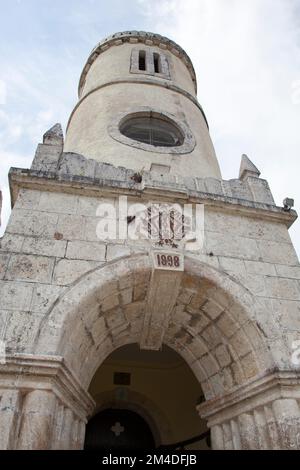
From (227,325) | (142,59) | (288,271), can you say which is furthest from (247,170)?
(142,59)

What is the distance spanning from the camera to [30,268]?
128 inches

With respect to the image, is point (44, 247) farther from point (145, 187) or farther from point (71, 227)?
point (145, 187)

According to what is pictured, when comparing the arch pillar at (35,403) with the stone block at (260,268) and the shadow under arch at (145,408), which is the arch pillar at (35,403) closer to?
the stone block at (260,268)

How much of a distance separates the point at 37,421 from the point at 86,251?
5.19 feet

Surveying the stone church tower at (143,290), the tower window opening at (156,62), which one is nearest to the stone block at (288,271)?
the stone church tower at (143,290)

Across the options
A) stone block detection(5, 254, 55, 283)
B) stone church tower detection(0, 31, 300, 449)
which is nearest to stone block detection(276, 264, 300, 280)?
stone church tower detection(0, 31, 300, 449)

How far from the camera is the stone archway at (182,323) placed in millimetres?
3154

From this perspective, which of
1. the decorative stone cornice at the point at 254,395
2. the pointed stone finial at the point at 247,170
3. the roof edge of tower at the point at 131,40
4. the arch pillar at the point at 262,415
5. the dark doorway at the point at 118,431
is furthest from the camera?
the roof edge of tower at the point at 131,40

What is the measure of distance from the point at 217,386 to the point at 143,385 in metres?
3.36

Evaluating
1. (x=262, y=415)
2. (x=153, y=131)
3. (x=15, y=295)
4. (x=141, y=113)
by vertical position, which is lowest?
(x=262, y=415)

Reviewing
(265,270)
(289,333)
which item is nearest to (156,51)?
(265,270)

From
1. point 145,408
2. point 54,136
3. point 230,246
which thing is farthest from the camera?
point 145,408

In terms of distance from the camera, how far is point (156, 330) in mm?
4238

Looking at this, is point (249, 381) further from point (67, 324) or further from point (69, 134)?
point (69, 134)
